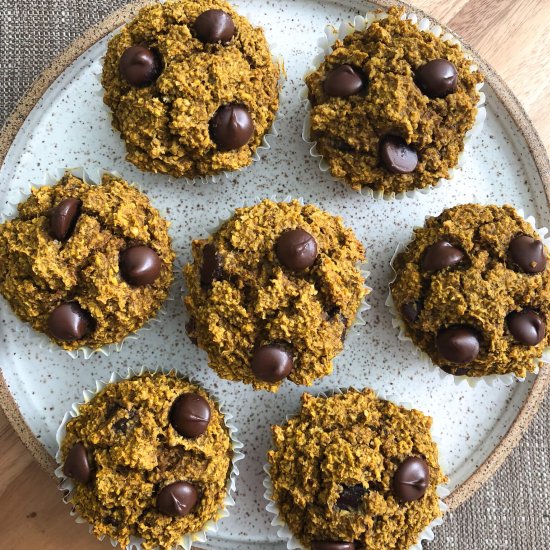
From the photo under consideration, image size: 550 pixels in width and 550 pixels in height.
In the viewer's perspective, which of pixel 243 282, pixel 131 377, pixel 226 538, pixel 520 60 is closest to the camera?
pixel 243 282

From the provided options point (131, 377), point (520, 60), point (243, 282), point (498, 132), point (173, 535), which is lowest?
point (173, 535)

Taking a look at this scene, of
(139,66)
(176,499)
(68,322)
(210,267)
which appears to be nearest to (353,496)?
(176,499)

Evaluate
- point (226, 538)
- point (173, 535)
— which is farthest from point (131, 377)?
point (226, 538)

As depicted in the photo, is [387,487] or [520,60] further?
[520,60]

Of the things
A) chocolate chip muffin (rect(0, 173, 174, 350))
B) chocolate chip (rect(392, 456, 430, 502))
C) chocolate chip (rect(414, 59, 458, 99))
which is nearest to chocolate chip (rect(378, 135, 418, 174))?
chocolate chip (rect(414, 59, 458, 99))

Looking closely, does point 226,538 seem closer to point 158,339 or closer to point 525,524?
point 158,339

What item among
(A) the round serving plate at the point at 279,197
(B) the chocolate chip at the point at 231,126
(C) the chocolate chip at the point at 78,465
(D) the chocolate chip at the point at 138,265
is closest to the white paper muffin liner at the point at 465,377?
(A) the round serving plate at the point at 279,197
